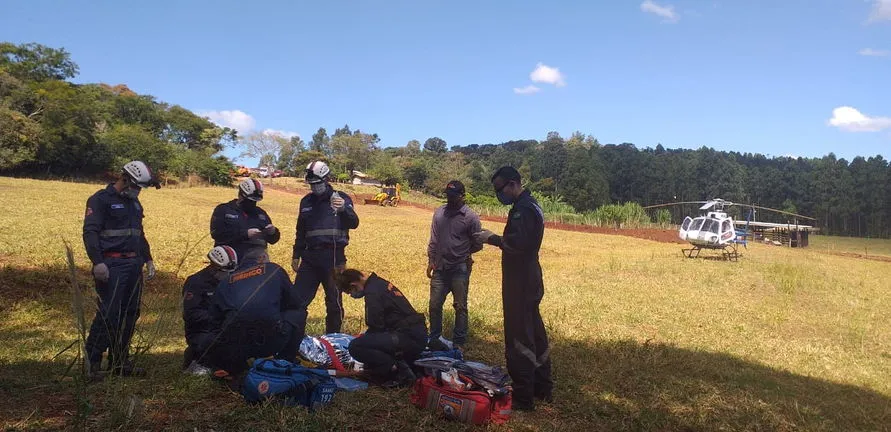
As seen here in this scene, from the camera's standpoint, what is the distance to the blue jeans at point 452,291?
22.2 ft

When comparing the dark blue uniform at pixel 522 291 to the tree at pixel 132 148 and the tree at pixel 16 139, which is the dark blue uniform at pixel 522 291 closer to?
the tree at pixel 16 139

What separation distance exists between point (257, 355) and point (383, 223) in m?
22.1

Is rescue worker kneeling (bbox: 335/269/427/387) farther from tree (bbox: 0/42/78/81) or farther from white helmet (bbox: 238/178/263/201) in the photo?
tree (bbox: 0/42/78/81)

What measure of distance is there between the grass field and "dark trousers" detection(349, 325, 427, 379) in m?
0.40

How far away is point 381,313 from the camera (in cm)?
529

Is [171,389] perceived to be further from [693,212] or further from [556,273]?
[693,212]

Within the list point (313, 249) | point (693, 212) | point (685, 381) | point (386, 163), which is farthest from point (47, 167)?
point (693, 212)

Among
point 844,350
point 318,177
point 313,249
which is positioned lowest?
point 844,350

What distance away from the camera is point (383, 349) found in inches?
206

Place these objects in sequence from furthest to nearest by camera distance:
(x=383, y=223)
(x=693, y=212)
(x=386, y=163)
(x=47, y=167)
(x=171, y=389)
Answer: (x=693, y=212), (x=386, y=163), (x=47, y=167), (x=383, y=223), (x=171, y=389)

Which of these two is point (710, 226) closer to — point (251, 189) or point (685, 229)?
point (685, 229)

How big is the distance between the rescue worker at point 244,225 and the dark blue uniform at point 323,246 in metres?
0.52

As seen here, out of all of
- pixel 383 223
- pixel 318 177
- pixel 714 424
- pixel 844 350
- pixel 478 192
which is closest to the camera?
pixel 714 424

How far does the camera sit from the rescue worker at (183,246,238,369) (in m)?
5.07
